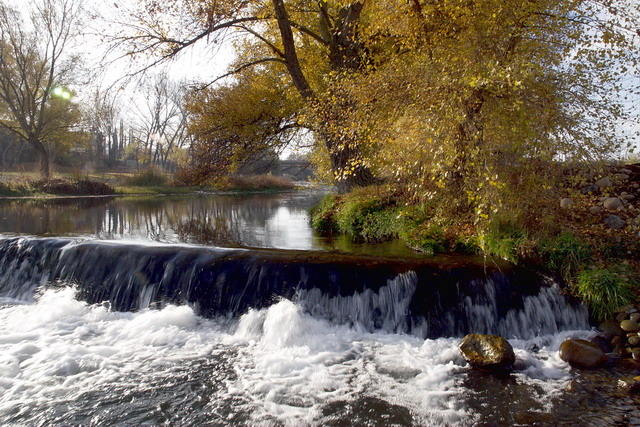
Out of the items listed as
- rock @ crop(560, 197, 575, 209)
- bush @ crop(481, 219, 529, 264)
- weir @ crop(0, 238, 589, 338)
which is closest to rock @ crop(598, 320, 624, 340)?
Result: weir @ crop(0, 238, 589, 338)

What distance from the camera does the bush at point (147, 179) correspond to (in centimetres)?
3003

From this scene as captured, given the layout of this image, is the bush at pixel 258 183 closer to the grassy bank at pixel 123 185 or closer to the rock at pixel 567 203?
the grassy bank at pixel 123 185

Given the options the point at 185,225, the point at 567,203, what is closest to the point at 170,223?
the point at 185,225

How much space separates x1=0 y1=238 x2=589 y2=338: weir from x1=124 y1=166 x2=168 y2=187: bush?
22.6 m

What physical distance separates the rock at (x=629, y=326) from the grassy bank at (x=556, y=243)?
34 cm

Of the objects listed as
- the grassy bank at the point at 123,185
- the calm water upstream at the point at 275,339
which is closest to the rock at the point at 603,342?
the calm water upstream at the point at 275,339

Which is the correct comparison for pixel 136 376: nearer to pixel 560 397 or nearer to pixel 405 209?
pixel 560 397

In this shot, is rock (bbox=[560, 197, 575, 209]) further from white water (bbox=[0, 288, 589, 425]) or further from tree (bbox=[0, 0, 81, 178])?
tree (bbox=[0, 0, 81, 178])

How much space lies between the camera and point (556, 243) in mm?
6855

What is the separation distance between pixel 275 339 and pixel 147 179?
27.0 metres

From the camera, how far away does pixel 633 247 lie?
268 inches

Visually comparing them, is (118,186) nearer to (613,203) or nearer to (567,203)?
(567,203)

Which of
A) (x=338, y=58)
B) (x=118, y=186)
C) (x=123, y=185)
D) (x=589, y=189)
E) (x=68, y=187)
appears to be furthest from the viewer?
(x=123, y=185)

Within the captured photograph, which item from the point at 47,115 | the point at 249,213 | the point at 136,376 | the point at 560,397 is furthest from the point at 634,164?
the point at 47,115
